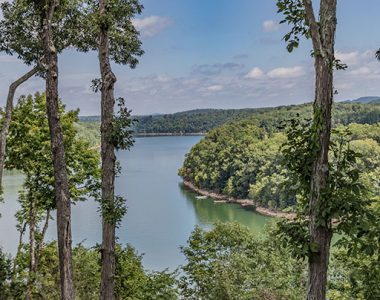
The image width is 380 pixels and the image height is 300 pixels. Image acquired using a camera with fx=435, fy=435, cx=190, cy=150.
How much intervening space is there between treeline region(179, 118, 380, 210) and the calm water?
277cm

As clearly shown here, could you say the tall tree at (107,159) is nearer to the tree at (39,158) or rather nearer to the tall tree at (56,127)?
the tall tree at (56,127)

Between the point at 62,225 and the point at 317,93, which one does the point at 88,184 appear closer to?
the point at 62,225

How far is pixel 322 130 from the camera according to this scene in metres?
3.66

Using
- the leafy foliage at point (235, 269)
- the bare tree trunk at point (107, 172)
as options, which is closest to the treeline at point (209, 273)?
the leafy foliage at point (235, 269)

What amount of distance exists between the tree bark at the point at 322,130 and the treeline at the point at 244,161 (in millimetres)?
38912

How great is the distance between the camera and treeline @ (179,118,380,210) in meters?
44.4

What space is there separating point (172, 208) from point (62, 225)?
3680 cm

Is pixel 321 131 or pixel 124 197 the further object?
pixel 124 197

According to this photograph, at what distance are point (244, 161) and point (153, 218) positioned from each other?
21837mm

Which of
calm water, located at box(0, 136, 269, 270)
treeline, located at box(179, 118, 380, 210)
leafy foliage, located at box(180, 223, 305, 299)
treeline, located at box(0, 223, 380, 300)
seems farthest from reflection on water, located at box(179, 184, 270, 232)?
treeline, located at box(0, 223, 380, 300)

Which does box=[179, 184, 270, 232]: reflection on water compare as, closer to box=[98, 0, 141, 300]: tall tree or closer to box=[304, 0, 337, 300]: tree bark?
box=[98, 0, 141, 300]: tall tree

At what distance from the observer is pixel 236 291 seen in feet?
37.0

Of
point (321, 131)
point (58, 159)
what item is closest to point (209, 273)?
point (58, 159)

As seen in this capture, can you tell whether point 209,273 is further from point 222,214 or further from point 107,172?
point 222,214
